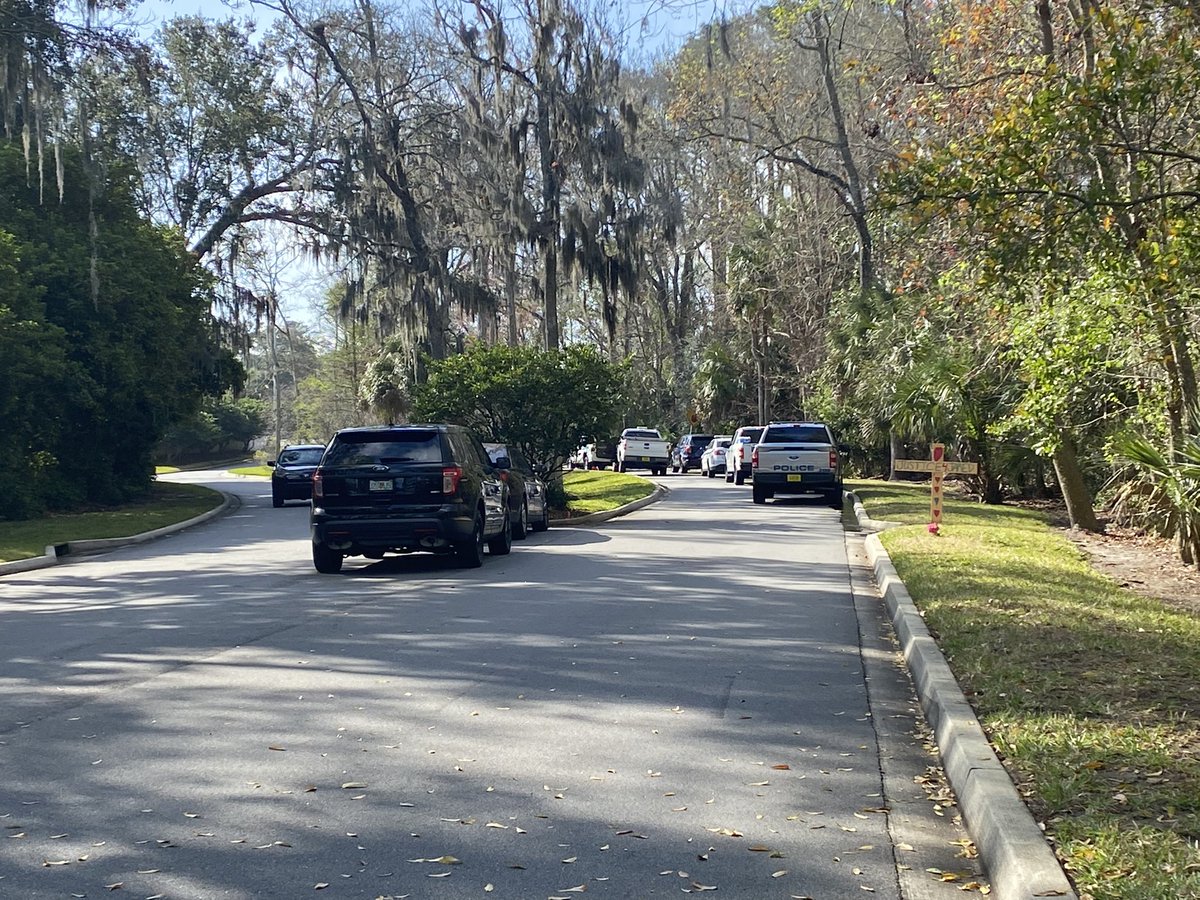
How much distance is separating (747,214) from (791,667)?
38.0 meters

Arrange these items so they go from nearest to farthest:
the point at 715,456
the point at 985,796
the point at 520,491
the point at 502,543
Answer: the point at 985,796
the point at 502,543
the point at 520,491
the point at 715,456

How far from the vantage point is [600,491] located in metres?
35.0

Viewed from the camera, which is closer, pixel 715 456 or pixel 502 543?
pixel 502 543

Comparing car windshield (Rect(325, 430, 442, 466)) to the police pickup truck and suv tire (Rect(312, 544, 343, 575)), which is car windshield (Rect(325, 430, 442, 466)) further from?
the police pickup truck

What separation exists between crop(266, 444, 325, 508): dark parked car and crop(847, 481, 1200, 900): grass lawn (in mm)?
20720

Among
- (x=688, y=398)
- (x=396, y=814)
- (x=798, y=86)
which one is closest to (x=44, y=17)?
(x=396, y=814)

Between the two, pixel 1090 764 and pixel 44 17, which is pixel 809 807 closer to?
pixel 1090 764

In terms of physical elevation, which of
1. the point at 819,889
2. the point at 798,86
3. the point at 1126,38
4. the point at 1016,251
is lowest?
the point at 819,889

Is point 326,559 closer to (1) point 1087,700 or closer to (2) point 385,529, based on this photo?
(2) point 385,529

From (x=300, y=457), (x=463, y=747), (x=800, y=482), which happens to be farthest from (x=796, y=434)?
(x=463, y=747)

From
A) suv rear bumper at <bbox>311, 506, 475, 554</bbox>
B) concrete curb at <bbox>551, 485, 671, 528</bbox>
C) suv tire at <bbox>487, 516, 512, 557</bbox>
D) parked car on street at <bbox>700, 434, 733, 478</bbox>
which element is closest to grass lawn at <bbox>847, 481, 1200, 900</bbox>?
suv rear bumper at <bbox>311, 506, 475, 554</bbox>

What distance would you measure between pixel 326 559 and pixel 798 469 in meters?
15.8

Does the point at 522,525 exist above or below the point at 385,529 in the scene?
below

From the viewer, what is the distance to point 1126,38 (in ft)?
35.3
